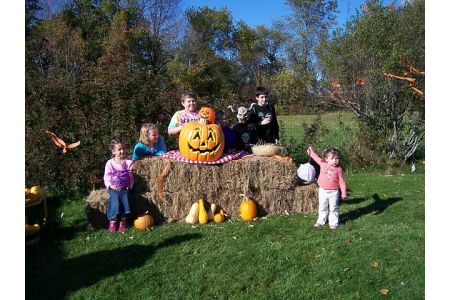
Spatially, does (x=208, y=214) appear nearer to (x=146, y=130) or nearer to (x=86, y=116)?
(x=146, y=130)

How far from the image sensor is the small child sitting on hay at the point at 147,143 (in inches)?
260

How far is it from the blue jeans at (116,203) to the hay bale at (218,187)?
0.26 meters

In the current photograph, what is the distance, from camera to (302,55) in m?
42.3

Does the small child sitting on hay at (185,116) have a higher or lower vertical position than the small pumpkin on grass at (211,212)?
higher

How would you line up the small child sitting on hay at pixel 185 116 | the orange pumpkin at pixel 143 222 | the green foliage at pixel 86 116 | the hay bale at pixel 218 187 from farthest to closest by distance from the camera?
1. the green foliage at pixel 86 116
2. the small child sitting on hay at pixel 185 116
3. the hay bale at pixel 218 187
4. the orange pumpkin at pixel 143 222

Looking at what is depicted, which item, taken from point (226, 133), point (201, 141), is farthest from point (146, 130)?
point (226, 133)

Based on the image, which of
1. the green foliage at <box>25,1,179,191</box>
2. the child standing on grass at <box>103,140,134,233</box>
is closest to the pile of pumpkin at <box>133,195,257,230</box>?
the child standing on grass at <box>103,140,134,233</box>

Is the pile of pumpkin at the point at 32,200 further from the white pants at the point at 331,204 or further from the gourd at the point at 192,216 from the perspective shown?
the white pants at the point at 331,204

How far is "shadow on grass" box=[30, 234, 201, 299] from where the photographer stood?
4.23m

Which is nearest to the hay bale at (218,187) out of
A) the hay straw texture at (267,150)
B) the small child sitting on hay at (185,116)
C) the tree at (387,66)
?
the hay straw texture at (267,150)

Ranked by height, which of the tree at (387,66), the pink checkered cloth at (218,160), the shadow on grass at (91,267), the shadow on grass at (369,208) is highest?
the tree at (387,66)

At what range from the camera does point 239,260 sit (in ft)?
15.9

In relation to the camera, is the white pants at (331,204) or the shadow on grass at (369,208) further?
the shadow on grass at (369,208)

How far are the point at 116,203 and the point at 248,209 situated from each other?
6.31 ft
